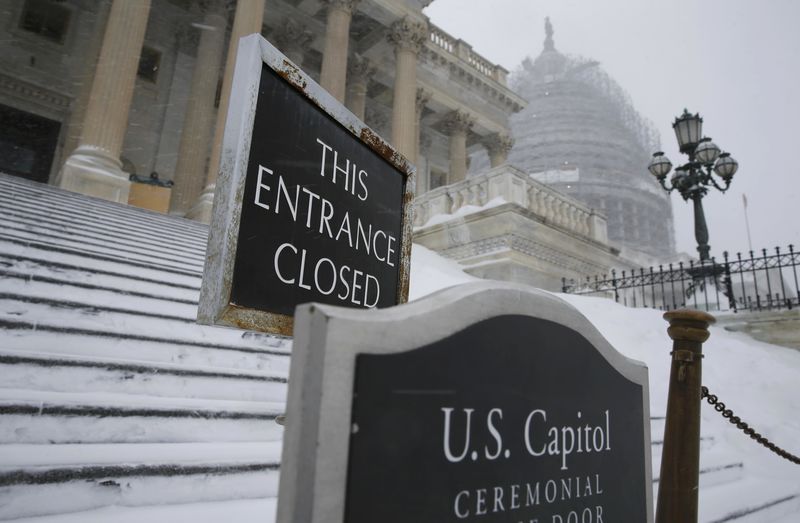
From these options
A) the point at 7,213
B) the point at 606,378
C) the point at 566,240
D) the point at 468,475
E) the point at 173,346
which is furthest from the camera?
the point at 566,240

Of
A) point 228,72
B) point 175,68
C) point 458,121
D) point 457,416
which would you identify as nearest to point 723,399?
point 457,416

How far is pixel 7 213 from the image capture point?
5719 millimetres

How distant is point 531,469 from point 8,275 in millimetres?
4201

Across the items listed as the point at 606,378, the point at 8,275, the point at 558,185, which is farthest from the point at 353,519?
the point at 558,185

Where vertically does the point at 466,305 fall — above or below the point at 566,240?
below

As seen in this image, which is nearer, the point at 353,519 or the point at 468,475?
the point at 353,519

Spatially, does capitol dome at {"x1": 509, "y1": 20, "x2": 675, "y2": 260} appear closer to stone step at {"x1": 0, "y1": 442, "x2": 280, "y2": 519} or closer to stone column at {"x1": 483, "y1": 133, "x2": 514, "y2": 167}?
stone column at {"x1": 483, "y1": 133, "x2": 514, "y2": 167}

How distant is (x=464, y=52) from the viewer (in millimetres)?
23500

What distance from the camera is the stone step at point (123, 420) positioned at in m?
2.10

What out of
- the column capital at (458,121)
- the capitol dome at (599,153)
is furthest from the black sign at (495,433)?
the capitol dome at (599,153)

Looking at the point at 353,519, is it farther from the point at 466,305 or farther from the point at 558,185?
the point at 558,185

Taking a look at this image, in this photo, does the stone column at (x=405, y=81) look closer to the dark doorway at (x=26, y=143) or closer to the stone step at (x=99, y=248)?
the stone step at (x=99, y=248)

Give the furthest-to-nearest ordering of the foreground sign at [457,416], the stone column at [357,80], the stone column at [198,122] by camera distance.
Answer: the stone column at [357,80]
the stone column at [198,122]
the foreground sign at [457,416]

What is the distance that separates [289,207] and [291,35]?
61.1 feet
